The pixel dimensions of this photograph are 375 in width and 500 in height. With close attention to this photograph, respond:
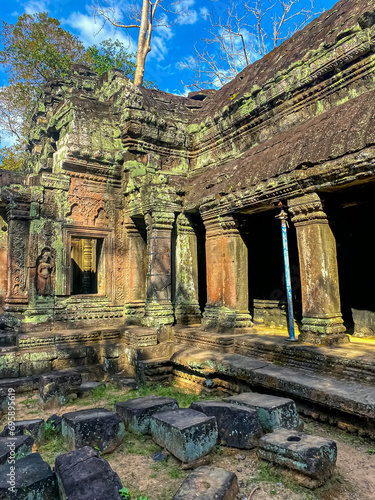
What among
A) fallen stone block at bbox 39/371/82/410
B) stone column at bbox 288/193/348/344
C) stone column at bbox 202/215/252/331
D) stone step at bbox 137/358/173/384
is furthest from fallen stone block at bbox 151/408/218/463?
stone column at bbox 202/215/252/331

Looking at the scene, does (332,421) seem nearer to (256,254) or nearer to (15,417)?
(15,417)

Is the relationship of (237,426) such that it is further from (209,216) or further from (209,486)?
(209,216)

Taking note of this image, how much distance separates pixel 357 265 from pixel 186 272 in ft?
11.3

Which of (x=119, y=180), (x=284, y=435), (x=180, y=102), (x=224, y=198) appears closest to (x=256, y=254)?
(x=224, y=198)

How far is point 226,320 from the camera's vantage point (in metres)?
6.53

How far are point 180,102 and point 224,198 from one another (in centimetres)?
437

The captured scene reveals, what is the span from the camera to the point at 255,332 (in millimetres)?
6500

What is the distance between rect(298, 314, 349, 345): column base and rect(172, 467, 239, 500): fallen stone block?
2.71 m

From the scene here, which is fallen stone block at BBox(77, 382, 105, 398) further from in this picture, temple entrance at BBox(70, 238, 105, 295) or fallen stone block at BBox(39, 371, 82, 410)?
temple entrance at BBox(70, 238, 105, 295)

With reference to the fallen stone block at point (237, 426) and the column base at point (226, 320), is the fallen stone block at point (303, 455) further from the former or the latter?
the column base at point (226, 320)

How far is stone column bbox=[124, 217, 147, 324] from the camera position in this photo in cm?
786

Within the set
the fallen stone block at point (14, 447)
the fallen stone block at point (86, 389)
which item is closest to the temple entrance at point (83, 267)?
the fallen stone block at point (86, 389)

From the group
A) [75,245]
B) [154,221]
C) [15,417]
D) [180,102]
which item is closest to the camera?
[15,417]

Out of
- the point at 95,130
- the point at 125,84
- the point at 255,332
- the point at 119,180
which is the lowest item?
the point at 255,332
